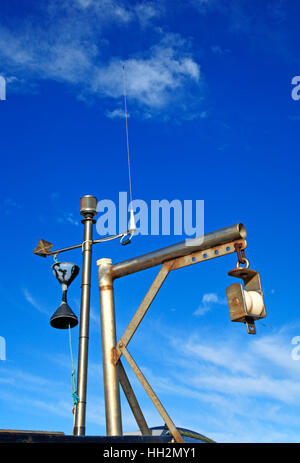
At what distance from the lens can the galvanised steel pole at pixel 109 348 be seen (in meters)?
7.74

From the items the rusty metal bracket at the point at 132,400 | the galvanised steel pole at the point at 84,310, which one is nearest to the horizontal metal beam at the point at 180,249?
the galvanised steel pole at the point at 84,310

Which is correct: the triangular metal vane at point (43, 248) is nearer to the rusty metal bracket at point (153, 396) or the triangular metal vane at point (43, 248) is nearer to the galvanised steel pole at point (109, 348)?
the galvanised steel pole at point (109, 348)

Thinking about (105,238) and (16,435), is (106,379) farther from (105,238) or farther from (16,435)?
(16,435)

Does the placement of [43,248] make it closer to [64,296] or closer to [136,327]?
[64,296]

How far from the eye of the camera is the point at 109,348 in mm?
8023

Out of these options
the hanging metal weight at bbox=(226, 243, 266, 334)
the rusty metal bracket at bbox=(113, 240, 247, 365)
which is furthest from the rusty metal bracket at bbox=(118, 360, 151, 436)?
the hanging metal weight at bbox=(226, 243, 266, 334)

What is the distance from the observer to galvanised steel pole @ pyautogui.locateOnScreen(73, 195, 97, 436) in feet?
27.3

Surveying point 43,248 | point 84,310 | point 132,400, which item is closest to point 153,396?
point 132,400

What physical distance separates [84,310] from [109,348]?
1.21 m

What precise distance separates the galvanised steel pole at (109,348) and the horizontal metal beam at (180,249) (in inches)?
7.9

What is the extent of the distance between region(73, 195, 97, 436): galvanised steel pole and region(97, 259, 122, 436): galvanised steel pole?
68 centimetres

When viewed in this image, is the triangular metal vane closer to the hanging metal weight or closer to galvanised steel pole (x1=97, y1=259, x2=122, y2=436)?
galvanised steel pole (x1=97, y1=259, x2=122, y2=436)

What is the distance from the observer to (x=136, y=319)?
25.9 ft
